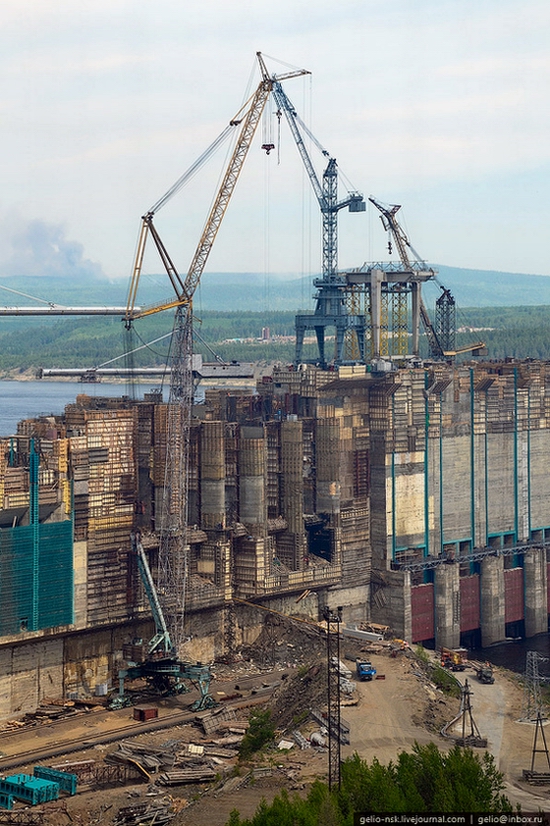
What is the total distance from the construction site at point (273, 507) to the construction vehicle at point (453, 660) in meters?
3.98

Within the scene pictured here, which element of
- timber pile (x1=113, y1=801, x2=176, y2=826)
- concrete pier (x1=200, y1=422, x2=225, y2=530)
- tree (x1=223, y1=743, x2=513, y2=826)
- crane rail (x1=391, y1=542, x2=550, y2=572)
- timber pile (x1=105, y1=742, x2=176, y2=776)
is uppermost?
concrete pier (x1=200, y1=422, x2=225, y2=530)

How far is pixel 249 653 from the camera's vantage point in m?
132

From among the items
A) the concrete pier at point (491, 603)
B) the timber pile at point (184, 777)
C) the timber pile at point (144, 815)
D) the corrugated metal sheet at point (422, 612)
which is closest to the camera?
the timber pile at point (144, 815)

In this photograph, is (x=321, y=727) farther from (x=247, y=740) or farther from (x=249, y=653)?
(x=249, y=653)

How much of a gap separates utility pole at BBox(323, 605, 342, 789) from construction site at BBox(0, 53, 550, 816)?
10.5 m

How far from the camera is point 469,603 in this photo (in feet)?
502

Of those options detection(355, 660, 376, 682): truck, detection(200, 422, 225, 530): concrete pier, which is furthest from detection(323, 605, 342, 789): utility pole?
detection(200, 422, 225, 530): concrete pier

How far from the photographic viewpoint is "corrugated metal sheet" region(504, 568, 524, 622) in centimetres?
15700

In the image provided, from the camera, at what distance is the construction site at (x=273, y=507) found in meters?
117

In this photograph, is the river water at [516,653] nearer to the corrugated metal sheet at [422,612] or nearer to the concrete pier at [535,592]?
the concrete pier at [535,592]

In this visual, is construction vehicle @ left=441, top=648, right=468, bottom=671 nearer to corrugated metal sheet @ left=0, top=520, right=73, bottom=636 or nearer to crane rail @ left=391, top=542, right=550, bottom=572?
crane rail @ left=391, top=542, right=550, bottom=572

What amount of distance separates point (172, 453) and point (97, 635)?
54.9 feet

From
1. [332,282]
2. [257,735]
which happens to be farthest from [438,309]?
[257,735]

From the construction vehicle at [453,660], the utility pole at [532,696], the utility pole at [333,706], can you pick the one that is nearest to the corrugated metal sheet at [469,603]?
the construction vehicle at [453,660]
